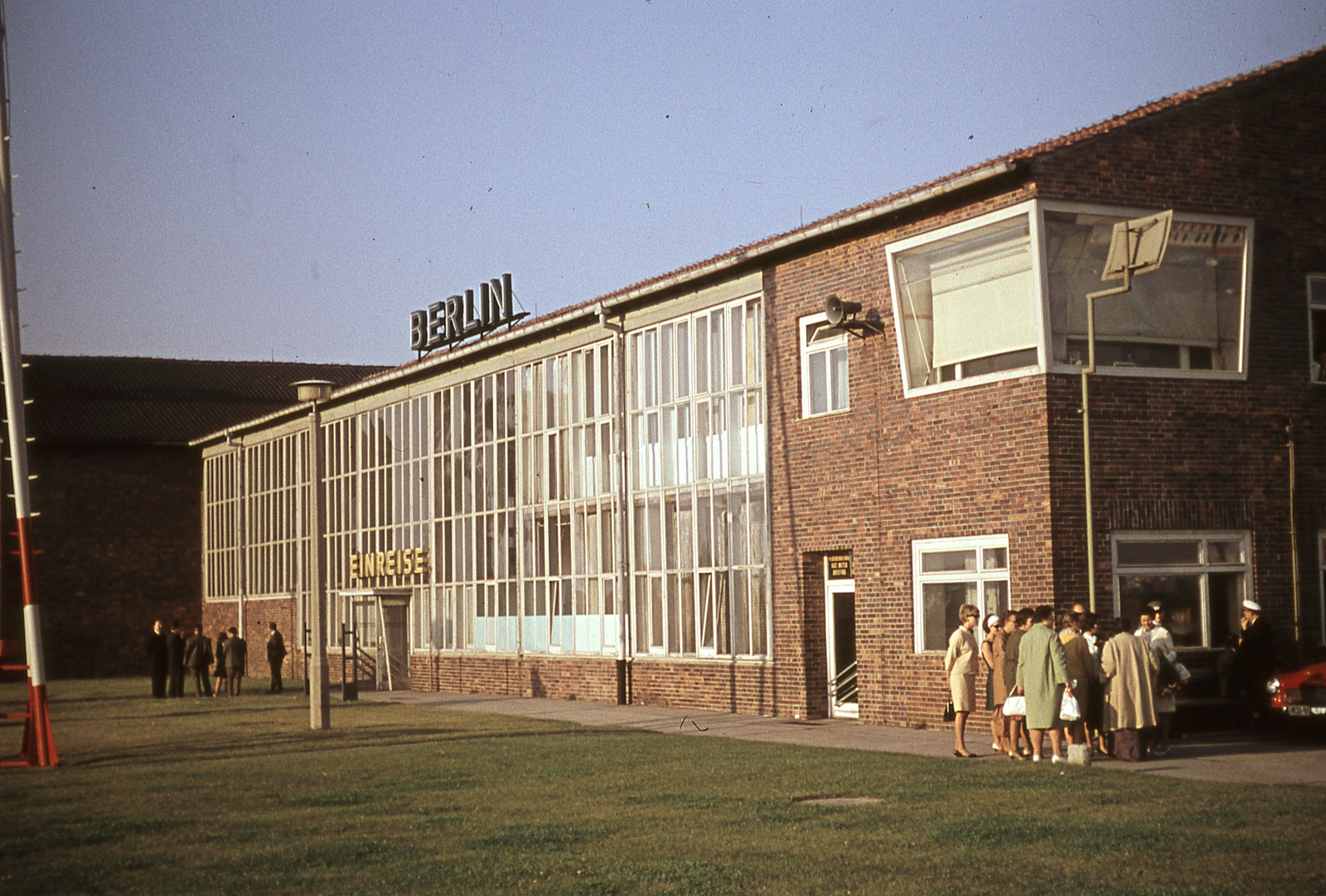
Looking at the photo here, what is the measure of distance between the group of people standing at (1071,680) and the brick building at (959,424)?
64.0 inches

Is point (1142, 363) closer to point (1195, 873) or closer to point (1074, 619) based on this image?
point (1074, 619)

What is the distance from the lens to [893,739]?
1981 centimetres

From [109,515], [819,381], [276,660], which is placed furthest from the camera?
[109,515]

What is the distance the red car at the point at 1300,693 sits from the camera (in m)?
17.6

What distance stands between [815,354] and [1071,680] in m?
8.84

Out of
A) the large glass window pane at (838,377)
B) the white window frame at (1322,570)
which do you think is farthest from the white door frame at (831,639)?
the white window frame at (1322,570)

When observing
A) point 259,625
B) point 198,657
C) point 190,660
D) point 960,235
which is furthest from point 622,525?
point 259,625

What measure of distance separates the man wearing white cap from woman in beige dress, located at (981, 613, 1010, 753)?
11.4ft

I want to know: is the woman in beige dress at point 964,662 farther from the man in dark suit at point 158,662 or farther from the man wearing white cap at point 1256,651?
the man in dark suit at point 158,662

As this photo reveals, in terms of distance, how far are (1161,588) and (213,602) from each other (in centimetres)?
4074

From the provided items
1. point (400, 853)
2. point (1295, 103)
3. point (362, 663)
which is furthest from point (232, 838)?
point (362, 663)

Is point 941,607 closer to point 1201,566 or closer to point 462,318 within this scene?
point 1201,566

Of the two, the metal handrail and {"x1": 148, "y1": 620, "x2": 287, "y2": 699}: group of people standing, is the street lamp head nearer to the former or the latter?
the metal handrail

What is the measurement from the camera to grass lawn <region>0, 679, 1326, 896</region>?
930cm
